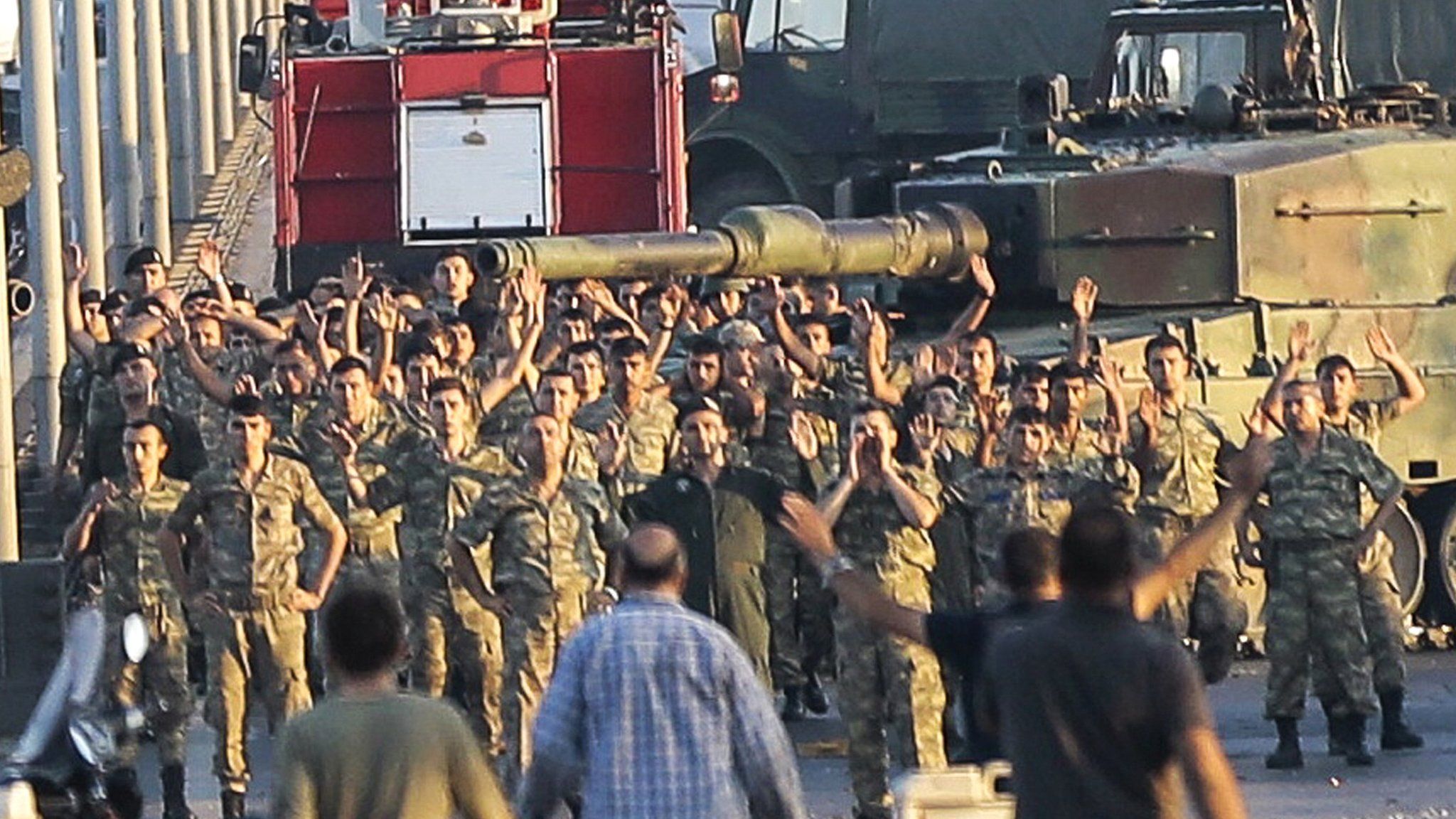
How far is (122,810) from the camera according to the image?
10.9m

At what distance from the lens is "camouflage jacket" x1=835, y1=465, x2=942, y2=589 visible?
49.4 feet

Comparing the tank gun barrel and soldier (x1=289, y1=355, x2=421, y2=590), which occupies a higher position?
the tank gun barrel

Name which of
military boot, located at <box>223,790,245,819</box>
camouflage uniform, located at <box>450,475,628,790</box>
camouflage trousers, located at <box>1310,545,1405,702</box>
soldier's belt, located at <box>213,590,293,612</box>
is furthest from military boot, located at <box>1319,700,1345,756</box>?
military boot, located at <box>223,790,245,819</box>

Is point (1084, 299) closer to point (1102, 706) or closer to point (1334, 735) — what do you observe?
point (1334, 735)

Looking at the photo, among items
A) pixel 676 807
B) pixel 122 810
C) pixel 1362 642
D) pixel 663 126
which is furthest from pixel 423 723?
pixel 663 126

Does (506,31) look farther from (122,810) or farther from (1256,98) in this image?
(122,810)

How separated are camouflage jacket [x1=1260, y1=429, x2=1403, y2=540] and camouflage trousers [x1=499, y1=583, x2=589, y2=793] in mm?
2987

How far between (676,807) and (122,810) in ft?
6.74

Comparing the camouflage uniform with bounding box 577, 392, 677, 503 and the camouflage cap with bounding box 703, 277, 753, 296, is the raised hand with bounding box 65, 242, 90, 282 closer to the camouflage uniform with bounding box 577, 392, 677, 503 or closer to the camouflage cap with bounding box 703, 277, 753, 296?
the camouflage cap with bounding box 703, 277, 753, 296

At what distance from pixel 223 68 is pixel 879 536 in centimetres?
3218

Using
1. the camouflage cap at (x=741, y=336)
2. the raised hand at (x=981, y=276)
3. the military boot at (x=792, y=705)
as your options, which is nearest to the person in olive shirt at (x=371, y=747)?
the camouflage cap at (x=741, y=336)

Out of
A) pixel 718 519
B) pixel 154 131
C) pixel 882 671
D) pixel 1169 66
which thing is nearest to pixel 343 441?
pixel 718 519

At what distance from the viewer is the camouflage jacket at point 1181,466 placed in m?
17.2

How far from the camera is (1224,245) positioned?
1986 centimetres
